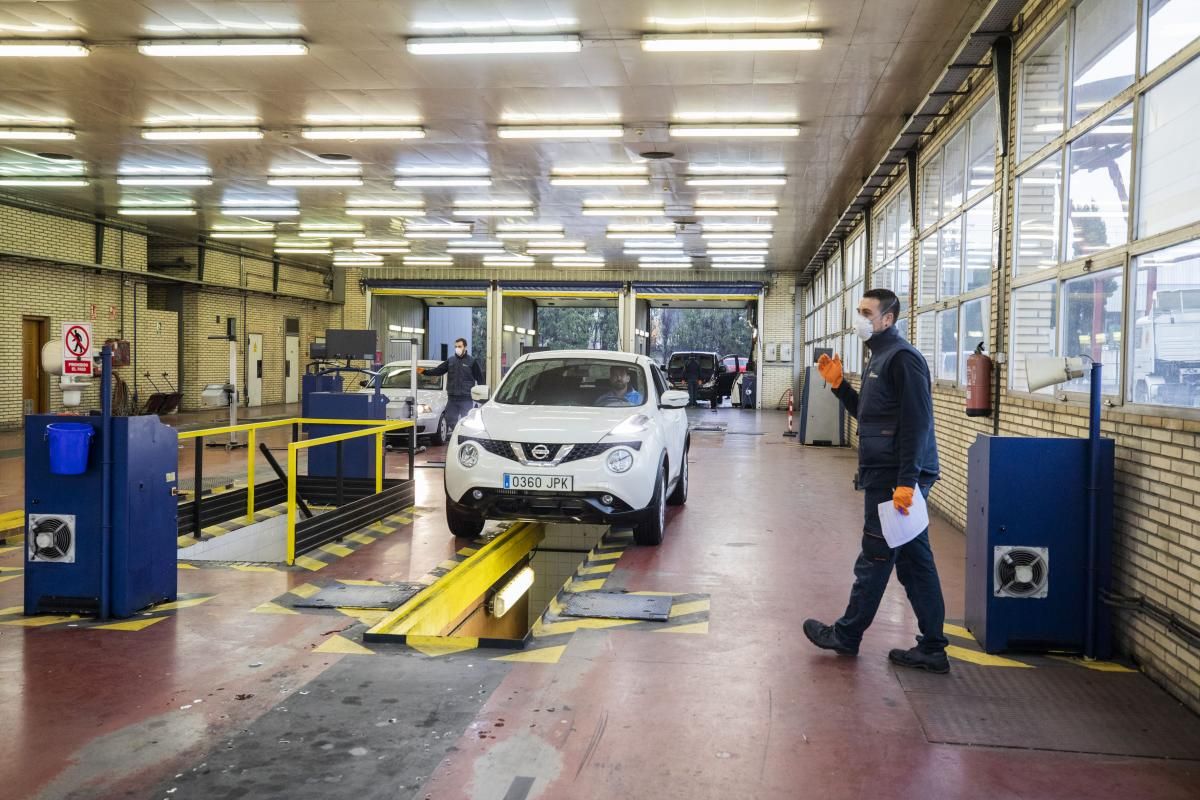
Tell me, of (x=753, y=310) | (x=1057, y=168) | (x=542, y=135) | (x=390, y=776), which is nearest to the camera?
(x=390, y=776)

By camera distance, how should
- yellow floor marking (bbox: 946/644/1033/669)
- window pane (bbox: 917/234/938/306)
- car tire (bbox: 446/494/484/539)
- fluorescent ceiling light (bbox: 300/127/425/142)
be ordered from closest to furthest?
1. yellow floor marking (bbox: 946/644/1033/669)
2. car tire (bbox: 446/494/484/539)
3. window pane (bbox: 917/234/938/306)
4. fluorescent ceiling light (bbox: 300/127/425/142)

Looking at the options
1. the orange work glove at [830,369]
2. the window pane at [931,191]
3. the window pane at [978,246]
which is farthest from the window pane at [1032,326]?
the window pane at [931,191]

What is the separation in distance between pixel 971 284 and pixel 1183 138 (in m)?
4.73

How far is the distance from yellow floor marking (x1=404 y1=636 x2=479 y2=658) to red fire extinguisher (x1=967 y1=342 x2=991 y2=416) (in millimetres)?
5128

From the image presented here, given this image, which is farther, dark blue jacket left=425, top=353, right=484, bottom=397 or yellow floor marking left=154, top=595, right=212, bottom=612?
dark blue jacket left=425, top=353, right=484, bottom=397

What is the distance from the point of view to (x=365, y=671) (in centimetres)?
453

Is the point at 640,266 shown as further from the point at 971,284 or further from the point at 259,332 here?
the point at 971,284

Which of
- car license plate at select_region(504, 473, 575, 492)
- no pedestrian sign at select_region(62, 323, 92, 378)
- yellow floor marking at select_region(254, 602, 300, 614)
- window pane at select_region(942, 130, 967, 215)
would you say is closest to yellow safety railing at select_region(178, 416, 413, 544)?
no pedestrian sign at select_region(62, 323, 92, 378)

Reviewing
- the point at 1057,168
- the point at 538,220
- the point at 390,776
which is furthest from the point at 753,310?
the point at 390,776

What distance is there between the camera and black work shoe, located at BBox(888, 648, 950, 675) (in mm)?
4629

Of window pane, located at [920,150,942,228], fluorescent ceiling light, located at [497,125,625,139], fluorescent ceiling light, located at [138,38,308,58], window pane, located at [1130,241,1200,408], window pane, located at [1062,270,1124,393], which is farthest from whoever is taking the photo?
fluorescent ceiling light, located at [497,125,625,139]

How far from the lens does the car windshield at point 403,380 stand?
53.4ft

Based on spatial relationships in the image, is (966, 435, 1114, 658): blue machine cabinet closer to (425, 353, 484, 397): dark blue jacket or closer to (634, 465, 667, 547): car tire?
(634, 465, 667, 547): car tire

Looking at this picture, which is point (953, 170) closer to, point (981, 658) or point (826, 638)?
point (981, 658)
